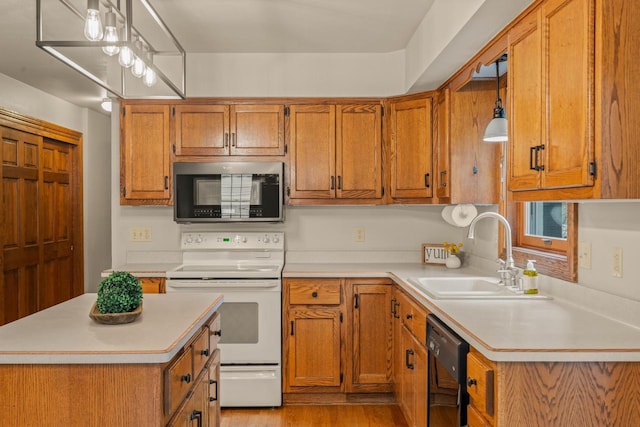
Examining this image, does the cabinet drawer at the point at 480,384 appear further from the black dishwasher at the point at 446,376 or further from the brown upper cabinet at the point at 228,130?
the brown upper cabinet at the point at 228,130

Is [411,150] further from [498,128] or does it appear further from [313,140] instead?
[498,128]

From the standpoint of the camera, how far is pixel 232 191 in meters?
3.55

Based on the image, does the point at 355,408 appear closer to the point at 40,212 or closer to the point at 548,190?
the point at 548,190

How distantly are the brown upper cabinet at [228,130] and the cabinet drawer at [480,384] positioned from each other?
7.46 ft

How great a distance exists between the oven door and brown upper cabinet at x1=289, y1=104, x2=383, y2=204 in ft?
2.79

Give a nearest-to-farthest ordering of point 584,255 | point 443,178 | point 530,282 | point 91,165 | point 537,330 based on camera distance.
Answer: point 537,330 → point 584,255 → point 530,282 → point 443,178 → point 91,165

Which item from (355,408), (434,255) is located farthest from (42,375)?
(434,255)

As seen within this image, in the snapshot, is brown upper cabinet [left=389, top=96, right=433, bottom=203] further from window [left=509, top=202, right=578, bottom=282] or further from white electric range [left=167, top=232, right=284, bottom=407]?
white electric range [left=167, top=232, right=284, bottom=407]

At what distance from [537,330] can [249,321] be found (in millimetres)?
2019

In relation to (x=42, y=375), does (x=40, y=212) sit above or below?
above

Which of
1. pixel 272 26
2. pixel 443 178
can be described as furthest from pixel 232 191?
pixel 443 178

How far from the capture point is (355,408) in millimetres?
3338

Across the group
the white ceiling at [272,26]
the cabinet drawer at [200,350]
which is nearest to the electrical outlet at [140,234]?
the white ceiling at [272,26]

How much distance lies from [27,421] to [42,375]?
15 centimetres
